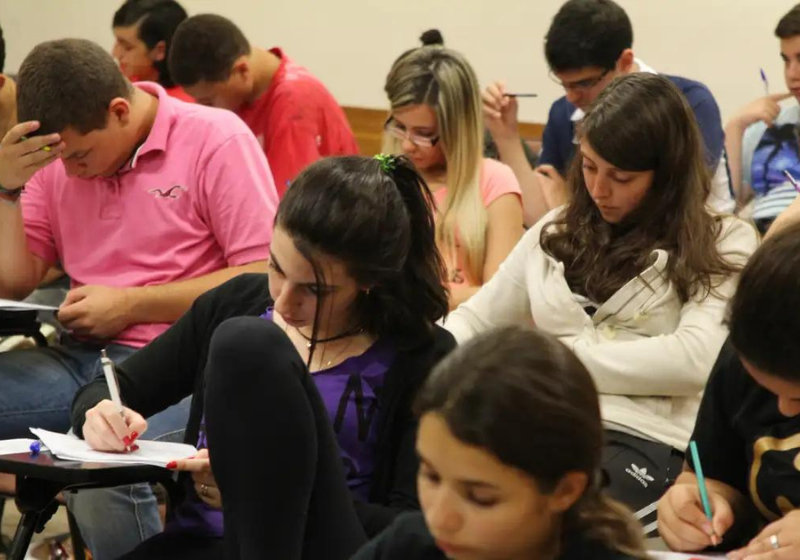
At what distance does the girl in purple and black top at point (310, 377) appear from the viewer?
4.65 feet

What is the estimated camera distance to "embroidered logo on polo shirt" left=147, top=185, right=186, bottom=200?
97.7 inches

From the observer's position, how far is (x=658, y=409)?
1945 millimetres

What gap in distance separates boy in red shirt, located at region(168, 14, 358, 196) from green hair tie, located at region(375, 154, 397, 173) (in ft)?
5.29

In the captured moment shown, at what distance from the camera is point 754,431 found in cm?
149

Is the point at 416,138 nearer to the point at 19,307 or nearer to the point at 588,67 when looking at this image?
the point at 588,67

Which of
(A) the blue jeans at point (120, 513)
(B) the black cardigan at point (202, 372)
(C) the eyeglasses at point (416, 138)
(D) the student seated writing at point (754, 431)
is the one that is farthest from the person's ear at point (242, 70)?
(D) the student seated writing at point (754, 431)

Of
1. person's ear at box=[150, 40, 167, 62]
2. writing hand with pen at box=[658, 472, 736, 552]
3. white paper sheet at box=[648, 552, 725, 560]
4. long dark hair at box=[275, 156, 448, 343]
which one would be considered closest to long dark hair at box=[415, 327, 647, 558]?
white paper sheet at box=[648, 552, 725, 560]

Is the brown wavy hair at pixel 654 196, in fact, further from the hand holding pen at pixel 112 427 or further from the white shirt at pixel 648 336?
the hand holding pen at pixel 112 427

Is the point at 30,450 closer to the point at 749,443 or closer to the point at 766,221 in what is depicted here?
the point at 749,443

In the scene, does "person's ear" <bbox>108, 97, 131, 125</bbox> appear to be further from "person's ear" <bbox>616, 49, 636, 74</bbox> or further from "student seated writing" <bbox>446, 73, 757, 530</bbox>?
"person's ear" <bbox>616, 49, 636, 74</bbox>

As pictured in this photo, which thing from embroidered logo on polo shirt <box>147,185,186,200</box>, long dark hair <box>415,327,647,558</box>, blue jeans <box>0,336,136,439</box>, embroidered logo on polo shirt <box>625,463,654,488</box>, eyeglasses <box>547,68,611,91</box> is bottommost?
blue jeans <box>0,336,136,439</box>

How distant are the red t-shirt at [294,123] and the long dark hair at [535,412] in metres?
2.24

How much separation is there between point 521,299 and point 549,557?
109cm

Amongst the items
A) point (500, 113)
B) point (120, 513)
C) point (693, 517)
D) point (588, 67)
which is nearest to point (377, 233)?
point (693, 517)
